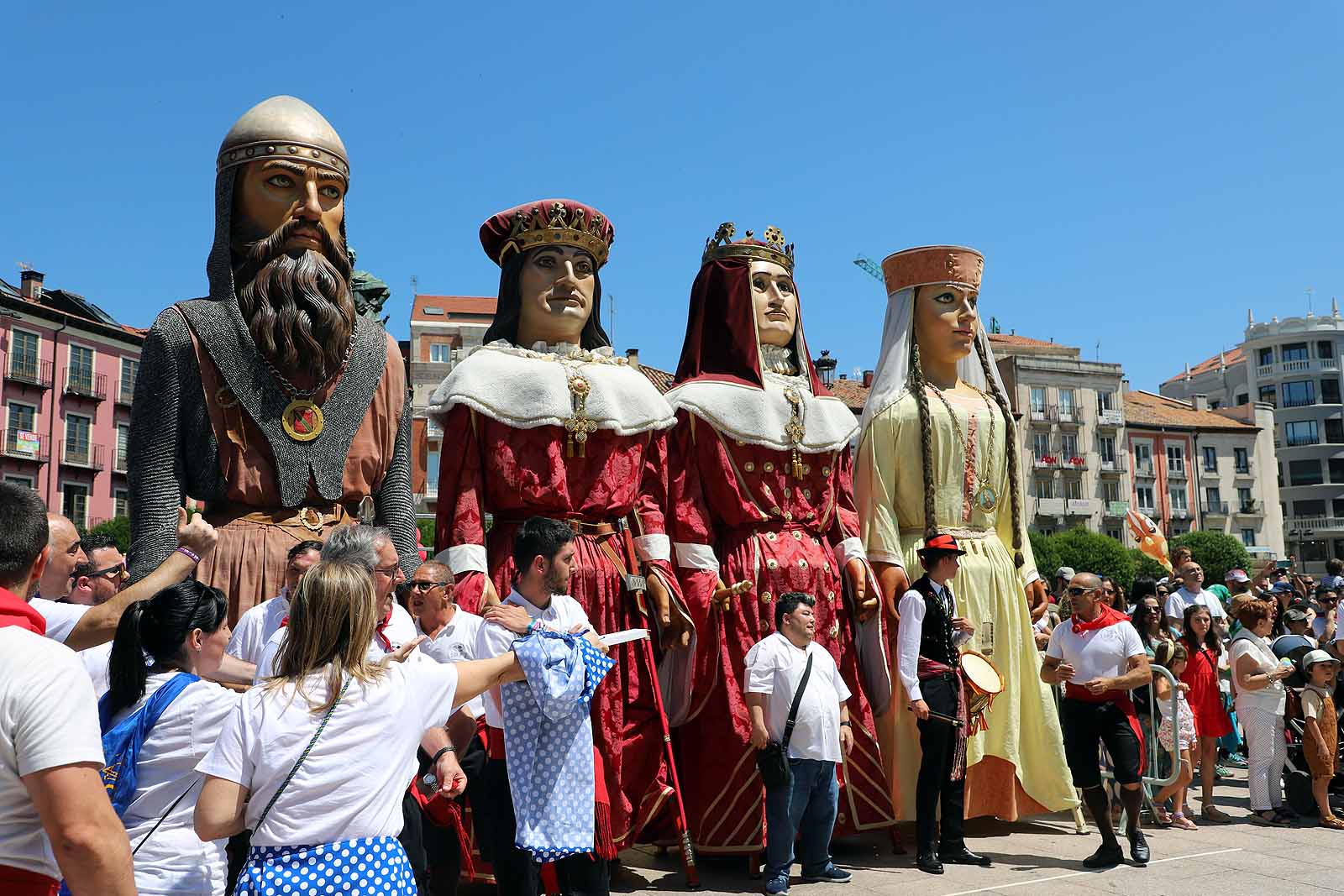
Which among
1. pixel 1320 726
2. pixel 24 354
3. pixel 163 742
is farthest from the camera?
pixel 24 354

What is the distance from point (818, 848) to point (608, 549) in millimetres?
1801

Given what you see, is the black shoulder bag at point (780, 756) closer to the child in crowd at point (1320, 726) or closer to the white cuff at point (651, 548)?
the white cuff at point (651, 548)

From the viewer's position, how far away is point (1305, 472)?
7288cm

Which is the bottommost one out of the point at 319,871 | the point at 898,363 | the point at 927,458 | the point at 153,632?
the point at 319,871

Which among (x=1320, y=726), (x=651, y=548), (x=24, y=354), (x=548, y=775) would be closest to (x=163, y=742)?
(x=548, y=775)

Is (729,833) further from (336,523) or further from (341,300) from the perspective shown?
(341,300)

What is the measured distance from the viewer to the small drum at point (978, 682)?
674cm

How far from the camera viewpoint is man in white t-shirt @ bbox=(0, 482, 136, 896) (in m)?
2.18

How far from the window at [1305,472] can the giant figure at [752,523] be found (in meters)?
74.8

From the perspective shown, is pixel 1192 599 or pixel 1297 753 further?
pixel 1192 599

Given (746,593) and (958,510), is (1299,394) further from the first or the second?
(746,593)

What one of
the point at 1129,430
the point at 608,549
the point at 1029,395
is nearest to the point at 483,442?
the point at 608,549

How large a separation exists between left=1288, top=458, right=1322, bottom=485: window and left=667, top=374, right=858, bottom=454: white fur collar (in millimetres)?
74979

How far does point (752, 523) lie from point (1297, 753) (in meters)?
4.76
